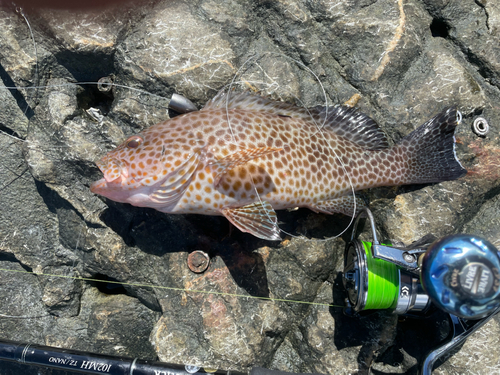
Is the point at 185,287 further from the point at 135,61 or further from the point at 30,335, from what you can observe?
the point at 135,61

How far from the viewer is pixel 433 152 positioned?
12.9 ft

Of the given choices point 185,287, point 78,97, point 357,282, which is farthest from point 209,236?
point 78,97

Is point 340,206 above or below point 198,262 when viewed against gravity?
above

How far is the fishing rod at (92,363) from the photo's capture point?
362 centimetres

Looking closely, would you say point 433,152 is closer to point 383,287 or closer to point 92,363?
point 383,287

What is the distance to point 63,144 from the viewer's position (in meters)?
4.01

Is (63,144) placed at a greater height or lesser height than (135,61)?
lesser

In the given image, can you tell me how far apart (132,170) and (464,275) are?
2.96 metres

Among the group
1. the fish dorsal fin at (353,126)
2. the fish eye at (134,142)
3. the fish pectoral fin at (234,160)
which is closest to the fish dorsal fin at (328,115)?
the fish dorsal fin at (353,126)

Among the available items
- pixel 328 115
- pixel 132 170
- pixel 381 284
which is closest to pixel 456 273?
pixel 381 284

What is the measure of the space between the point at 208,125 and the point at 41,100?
2.17 m

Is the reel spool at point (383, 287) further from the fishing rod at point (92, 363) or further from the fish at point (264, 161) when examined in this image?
the fishing rod at point (92, 363)

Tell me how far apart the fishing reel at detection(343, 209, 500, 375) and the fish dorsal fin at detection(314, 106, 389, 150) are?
82 centimetres

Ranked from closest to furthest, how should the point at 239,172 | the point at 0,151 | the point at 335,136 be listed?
the point at 239,172 < the point at 335,136 < the point at 0,151
